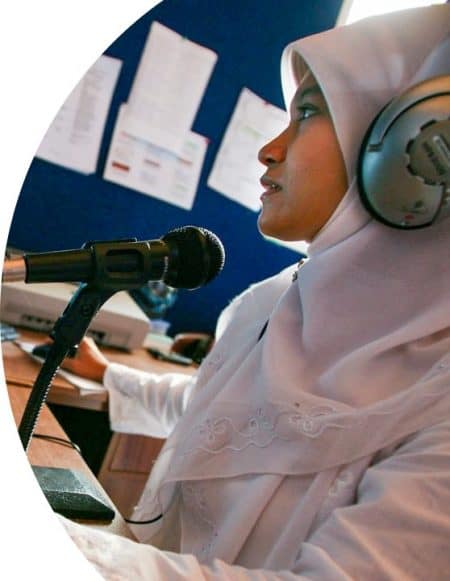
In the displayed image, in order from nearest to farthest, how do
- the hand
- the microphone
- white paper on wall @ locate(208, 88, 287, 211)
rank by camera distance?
the microphone → the hand → white paper on wall @ locate(208, 88, 287, 211)

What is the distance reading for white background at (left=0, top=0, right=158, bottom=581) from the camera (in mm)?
327

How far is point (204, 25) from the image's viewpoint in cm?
146

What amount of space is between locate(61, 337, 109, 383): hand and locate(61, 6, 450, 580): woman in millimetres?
380

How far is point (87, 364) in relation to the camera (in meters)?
1.08

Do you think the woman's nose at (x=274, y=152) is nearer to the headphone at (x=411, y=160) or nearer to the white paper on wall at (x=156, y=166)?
the headphone at (x=411, y=160)

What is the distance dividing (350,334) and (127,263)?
1.04 ft

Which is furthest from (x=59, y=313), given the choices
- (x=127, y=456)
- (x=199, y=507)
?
(x=199, y=507)

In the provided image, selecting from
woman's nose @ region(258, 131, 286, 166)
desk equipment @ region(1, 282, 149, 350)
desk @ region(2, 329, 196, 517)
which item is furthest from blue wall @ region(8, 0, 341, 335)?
woman's nose @ region(258, 131, 286, 166)

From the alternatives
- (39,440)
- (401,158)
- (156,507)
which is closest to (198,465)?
(156,507)

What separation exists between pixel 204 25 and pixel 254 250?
2.18 feet

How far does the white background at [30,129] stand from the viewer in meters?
0.33

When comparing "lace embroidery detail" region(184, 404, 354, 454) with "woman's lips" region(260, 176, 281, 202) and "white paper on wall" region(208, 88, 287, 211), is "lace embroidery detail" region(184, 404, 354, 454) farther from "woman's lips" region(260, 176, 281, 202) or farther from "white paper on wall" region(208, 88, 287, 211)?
"white paper on wall" region(208, 88, 287, 211)

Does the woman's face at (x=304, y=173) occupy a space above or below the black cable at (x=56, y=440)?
above

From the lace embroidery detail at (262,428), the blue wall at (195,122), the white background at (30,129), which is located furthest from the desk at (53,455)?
the blue wall at (195,122)
